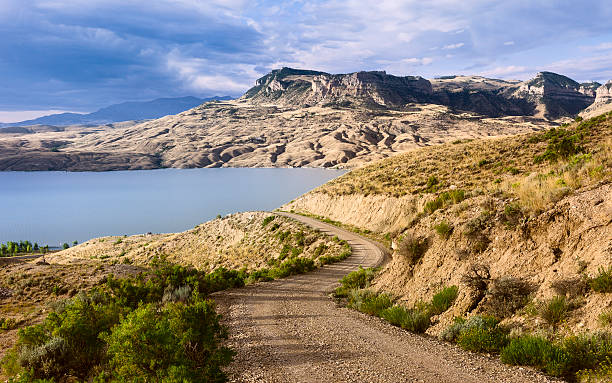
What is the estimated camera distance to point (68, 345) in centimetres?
868

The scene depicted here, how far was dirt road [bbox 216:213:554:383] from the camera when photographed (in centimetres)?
732

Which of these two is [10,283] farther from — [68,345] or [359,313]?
[359,313]

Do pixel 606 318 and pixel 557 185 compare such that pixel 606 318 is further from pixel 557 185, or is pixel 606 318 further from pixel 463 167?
pixel 463 167

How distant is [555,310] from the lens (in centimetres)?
800

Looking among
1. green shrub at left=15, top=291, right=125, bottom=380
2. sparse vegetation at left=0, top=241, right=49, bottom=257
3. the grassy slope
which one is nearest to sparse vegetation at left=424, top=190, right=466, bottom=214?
green shrub at left=15, top=291, right=125, bottom=380

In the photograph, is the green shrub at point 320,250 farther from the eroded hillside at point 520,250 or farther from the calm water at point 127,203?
the calm water at point 127,203

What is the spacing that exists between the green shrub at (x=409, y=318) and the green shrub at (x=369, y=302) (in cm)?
66

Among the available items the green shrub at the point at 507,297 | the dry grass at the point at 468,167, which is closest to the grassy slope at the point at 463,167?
the dry grass at the point at 468,167

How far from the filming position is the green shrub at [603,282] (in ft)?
25.1

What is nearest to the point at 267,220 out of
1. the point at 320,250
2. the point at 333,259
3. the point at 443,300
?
the point at 320,250

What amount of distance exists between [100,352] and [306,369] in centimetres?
556

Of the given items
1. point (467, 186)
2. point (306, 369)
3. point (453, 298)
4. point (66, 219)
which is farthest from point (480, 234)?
point (66, 219)

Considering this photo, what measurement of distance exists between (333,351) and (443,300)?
4.04 metres

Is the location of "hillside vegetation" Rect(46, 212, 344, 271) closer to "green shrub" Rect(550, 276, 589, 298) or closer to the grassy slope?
the grassy slope
